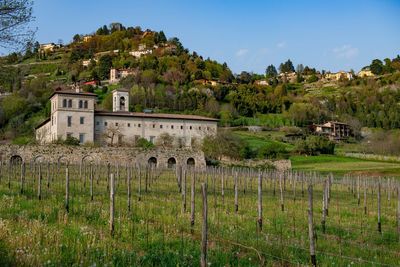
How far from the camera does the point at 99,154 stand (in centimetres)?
5353

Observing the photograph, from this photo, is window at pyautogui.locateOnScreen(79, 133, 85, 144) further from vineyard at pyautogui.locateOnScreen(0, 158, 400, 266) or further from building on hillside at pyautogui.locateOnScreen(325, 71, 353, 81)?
building on hillside at pyautogui.locateOnScreen(325, 71, 353, 81)

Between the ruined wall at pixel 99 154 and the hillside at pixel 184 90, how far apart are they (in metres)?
15.1

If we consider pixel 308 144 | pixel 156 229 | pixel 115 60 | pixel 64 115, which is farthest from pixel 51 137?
pixel 115 60

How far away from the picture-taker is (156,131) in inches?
2638

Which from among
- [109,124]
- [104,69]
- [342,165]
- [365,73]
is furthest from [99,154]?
[365,73]

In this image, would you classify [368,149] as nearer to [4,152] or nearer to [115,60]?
[4,152]

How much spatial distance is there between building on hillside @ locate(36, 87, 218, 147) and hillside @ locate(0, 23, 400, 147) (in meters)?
6.74

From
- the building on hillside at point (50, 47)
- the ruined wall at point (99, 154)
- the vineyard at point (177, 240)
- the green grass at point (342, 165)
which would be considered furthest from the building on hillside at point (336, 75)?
the vineyard at point (177, 240)

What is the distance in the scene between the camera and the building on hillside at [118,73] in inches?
4837

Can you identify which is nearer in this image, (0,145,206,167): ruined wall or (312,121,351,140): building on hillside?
(0,145,206,167): ruined wall

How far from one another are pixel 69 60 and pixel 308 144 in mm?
99388

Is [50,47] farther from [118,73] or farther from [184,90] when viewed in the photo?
[184,90]

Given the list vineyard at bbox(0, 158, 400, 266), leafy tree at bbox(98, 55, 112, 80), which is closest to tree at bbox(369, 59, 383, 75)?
leafy tree at bbox(98, 55, 112, 80)

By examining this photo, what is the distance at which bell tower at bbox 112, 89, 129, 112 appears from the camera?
238 feet
